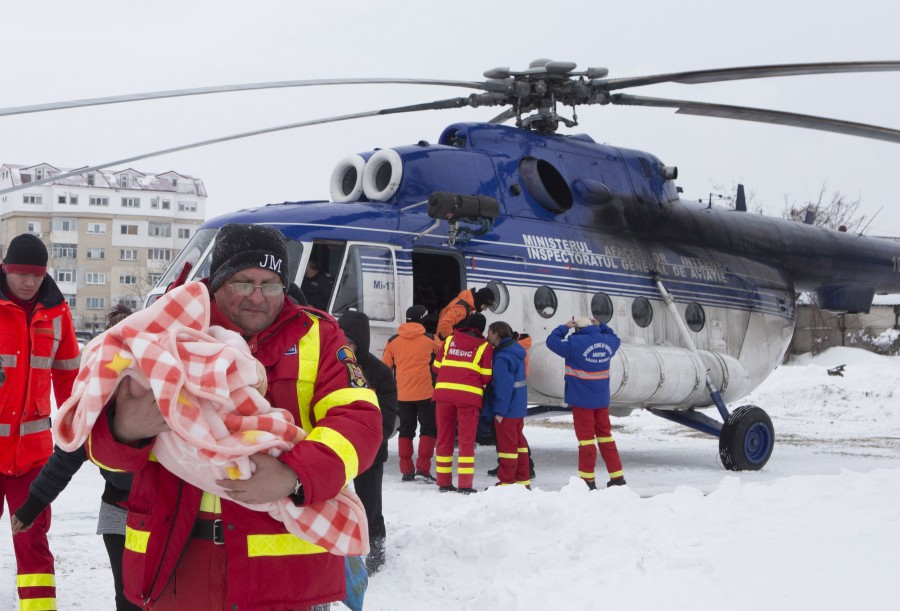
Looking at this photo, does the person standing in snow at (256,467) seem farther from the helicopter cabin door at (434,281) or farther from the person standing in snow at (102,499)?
the helicopter cabin door at (434,281)

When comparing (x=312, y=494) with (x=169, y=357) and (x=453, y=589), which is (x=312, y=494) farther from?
(x=453, y=589)

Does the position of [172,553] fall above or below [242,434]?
below

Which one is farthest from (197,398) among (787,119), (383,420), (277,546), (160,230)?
(160,230)

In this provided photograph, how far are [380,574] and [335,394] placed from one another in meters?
3.44

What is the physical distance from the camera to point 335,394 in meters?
2.68

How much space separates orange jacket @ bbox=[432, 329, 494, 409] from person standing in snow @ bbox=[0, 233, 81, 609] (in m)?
4.38

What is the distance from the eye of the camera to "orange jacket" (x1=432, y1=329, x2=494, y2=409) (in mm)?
8961

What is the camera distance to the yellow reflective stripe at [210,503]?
259 cm

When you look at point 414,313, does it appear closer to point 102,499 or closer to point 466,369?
point 466,369

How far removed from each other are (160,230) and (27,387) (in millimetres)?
78862

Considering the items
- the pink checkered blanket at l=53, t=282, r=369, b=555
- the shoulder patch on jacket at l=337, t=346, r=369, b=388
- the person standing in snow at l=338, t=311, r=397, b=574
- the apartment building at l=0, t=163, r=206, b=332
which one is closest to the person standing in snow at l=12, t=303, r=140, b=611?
the pink checkered blanket at l=53, t=282, r=369, b=555

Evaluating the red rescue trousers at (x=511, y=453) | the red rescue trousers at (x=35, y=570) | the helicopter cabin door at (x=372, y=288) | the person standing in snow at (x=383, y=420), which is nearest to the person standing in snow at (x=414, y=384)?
the helicopter cabin door at (x=372, y=288)

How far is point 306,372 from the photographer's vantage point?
2.69 metres

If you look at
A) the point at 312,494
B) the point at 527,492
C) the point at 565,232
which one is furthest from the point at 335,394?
the point at 565,232
